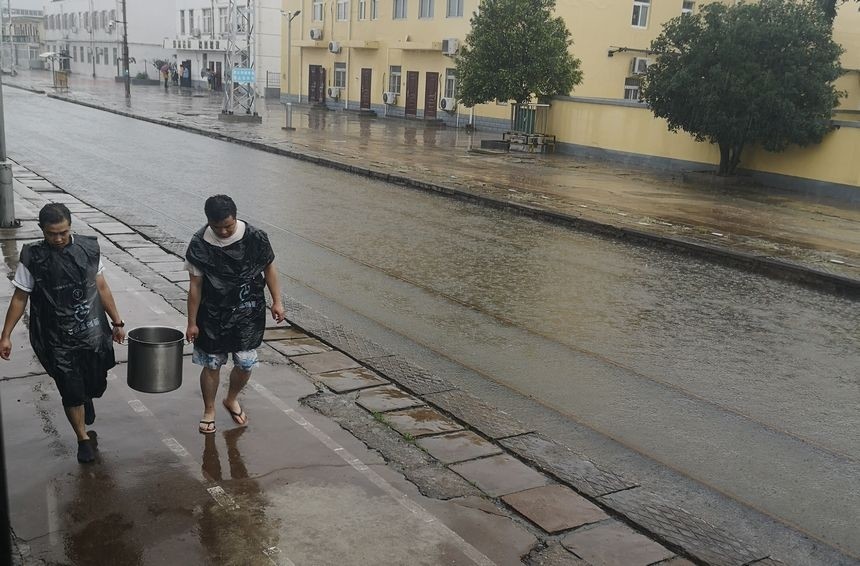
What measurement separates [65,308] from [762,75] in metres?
19.4

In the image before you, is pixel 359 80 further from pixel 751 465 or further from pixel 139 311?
pixel 751 465

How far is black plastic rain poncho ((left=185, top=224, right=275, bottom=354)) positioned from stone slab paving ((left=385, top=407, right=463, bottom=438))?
118 cm

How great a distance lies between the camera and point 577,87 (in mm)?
33594

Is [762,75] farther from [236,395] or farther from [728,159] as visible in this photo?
[236,395]

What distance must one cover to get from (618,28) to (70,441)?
31751 millimetres

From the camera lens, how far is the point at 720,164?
22453mm

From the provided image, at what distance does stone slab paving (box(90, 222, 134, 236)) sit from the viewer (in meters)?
11.3

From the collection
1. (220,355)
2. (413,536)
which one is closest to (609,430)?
(413,536)

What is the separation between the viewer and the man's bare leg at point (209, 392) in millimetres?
5254

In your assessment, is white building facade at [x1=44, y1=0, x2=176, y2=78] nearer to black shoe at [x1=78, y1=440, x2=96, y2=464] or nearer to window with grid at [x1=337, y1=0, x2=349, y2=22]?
window with grid at [x1=337, y1=0, x2=349, y2=22]

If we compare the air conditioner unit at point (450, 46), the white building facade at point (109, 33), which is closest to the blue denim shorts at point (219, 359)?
the air conditioner unit at point (450, 46)

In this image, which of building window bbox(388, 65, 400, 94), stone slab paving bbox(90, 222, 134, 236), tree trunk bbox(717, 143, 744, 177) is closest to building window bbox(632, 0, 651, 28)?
tree trunk bbox(717, 143, 744, 177)

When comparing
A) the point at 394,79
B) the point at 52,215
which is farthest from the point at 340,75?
the point at 52,215

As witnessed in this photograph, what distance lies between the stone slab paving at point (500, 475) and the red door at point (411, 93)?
38.3 metres
